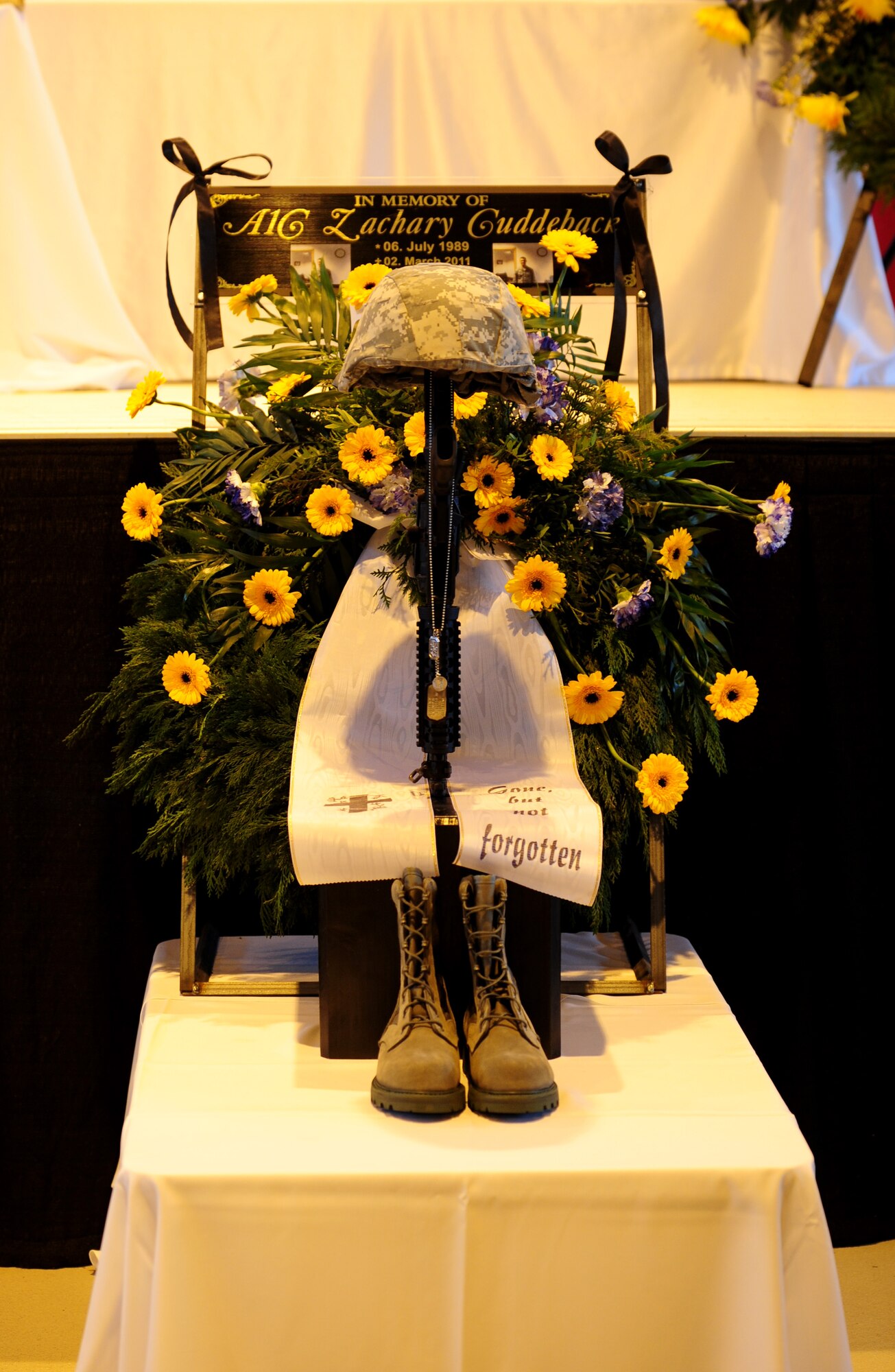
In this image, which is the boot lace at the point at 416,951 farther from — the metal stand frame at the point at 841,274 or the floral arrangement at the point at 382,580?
the metal stand frame at the point at 841,274

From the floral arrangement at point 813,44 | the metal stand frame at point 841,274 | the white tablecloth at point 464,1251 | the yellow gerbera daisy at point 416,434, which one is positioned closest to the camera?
the white tablecloth at point 464,1251

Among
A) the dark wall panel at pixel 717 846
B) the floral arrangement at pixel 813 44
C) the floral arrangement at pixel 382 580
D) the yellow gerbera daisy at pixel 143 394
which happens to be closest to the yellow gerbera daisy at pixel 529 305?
the floral arrangement at pixel 382 580

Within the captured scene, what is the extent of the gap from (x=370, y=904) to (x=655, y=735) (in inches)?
16.3

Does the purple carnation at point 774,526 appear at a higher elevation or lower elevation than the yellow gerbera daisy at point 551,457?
lower

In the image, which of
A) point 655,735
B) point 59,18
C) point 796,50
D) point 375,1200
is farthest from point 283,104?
point 375,1200

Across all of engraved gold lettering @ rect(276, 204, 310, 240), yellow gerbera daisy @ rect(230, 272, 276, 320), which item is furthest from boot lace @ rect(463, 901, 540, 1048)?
engraved gold lettering @ rect(276, 204, 310, 240)

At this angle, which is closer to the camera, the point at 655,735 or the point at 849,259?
the point at 655,735

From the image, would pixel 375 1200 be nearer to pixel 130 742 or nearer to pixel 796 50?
pixel 130 742

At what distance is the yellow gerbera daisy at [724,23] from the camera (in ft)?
7.54

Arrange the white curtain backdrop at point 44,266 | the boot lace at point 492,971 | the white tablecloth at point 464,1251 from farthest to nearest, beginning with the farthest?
1. the white curtain backdrop at point 44,266
2. the boot lace at point 492,971
3. the white tablecloth at point 464,1251

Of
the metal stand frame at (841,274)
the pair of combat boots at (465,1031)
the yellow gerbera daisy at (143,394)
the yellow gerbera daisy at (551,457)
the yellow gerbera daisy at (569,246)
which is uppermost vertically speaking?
Answer: the metal stand frame at (841,274)

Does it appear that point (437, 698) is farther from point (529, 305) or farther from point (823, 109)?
point (823, 109)

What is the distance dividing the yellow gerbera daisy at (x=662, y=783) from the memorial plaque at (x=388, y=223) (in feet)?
2.14

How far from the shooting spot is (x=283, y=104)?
2.30 metres
